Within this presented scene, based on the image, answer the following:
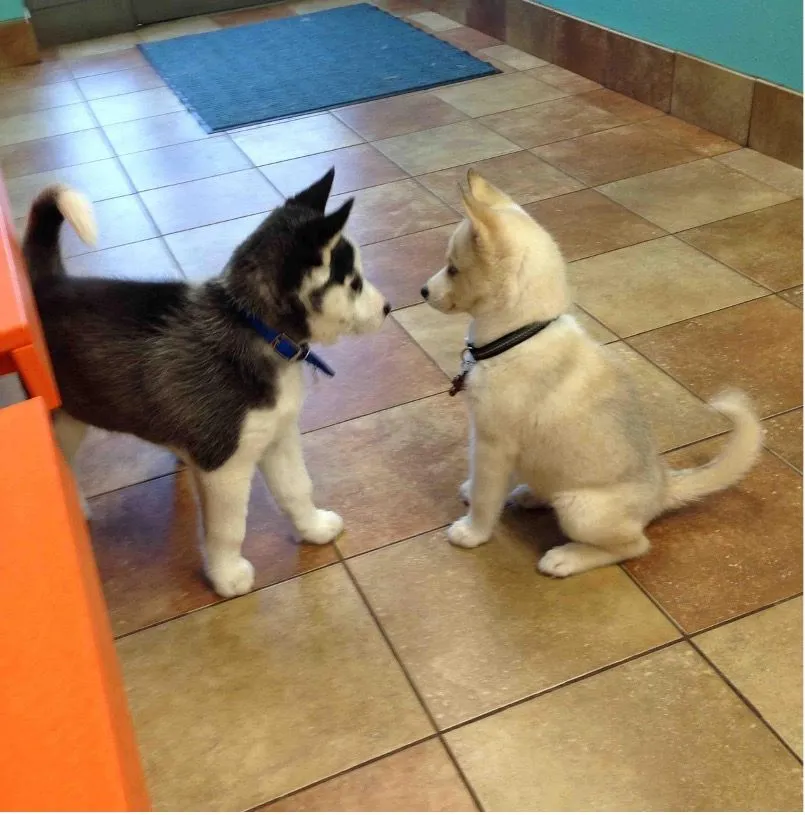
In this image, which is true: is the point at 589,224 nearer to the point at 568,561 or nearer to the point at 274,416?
the point at 568,561

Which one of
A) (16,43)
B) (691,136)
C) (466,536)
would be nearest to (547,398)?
(466,536)

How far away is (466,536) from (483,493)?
0.43 feet

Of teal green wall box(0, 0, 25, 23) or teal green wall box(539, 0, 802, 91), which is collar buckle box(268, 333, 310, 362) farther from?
teal green wall box(0, 0, 25, 23)

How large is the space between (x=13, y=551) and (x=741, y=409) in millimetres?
1278

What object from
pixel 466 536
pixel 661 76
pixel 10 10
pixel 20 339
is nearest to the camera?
pixel 20 339

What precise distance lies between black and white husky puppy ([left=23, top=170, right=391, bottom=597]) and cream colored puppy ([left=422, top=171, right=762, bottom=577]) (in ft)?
0.69

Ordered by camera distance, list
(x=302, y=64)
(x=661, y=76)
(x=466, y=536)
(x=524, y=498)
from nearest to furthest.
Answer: (x=466, y=536), (x=524, y=498), (x=661, y=76), (x=302, y=64)

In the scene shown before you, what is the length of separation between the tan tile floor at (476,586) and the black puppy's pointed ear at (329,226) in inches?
27.8

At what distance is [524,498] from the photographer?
1865 mm

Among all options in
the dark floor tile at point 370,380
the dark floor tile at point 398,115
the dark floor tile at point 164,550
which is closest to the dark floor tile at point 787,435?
the dark floor tile at point 370,380

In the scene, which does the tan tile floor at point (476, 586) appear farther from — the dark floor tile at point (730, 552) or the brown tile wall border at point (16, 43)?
the brown tile wall border at point (16, 43)

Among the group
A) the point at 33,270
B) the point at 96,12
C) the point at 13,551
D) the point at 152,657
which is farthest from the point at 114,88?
the point at 13,551

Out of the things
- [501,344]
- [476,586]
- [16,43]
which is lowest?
[476,586]

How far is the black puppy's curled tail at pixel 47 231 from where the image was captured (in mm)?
1539
